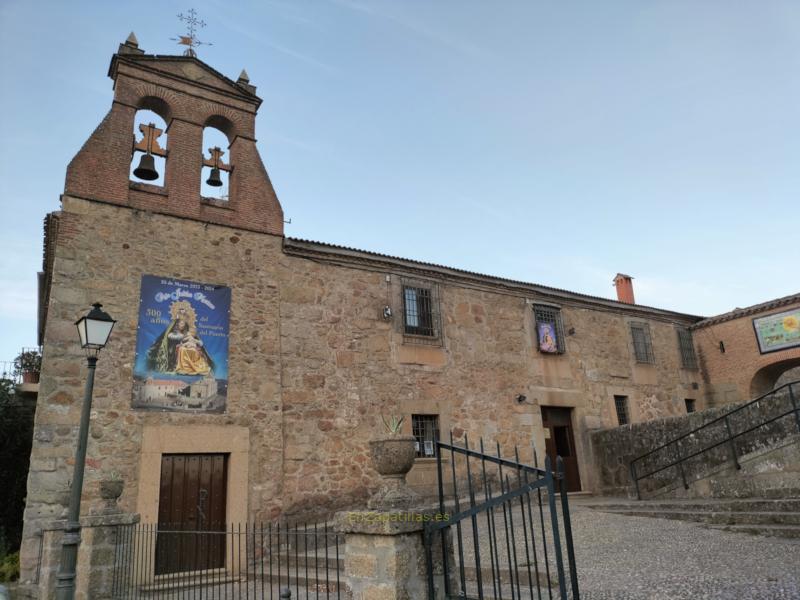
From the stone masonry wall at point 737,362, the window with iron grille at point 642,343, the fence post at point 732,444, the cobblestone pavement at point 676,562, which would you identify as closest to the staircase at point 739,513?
the cobblestone pavement at point 676,562

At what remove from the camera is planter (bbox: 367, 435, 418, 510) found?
168 inches

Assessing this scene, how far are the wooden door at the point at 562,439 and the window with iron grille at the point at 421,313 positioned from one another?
3.98 meters

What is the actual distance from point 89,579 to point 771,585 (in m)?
7.53

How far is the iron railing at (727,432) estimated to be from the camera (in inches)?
433

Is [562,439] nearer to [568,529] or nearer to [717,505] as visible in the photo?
[717,505]

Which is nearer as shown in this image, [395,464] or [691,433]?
[395,464]

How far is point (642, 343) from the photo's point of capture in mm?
17844

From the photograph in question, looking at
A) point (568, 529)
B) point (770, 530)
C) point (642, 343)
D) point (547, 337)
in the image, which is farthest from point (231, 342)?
point (642, 343)

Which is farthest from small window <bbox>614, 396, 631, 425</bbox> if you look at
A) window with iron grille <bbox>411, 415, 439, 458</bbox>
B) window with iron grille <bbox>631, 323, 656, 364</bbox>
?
window with iron grille <bbox>411, 415, 439, 458</bbox>

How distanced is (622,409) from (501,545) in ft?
31.9

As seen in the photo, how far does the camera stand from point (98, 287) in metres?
9.87

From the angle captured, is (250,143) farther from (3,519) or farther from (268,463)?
(3,519)

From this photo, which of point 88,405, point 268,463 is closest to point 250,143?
point 268,463

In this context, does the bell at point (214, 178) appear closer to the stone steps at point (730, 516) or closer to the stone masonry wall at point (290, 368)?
the stone masonry wall at point (290, 368)
